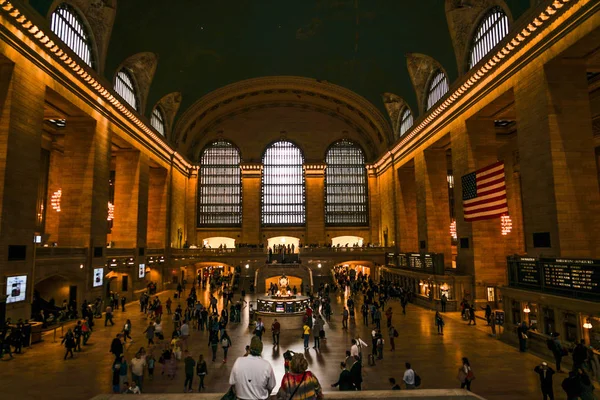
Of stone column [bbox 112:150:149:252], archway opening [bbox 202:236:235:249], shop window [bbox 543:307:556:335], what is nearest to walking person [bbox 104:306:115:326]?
stone column [bbox 112:150:149:252]

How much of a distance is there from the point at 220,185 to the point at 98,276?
921 inches

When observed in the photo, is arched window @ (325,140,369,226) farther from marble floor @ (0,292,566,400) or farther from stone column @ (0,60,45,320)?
stone column @ (0,60,45,320)

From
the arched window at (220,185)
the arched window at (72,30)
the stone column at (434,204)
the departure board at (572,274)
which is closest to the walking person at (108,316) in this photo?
the arched window at (72,30)

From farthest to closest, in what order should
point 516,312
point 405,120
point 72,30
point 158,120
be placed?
1. point 405,120
2. point 158,120
3. point 72,30
4. point 516,312

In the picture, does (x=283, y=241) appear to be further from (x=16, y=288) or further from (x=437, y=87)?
(x=16, y=288)

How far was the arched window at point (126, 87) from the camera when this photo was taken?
25500 mm

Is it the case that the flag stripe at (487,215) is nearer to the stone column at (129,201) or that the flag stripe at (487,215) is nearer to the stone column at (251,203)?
the stone column at (129,201)

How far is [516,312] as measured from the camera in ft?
47.5

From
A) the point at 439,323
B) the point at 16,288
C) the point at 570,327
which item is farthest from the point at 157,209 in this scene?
the point at 570,327

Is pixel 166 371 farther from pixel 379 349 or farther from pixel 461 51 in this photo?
pixel 461 51

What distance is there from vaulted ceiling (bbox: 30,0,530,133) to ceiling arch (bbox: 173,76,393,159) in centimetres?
156

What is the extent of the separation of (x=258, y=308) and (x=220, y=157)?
26835 mm

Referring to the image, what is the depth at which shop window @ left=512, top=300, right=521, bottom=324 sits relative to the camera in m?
14.3

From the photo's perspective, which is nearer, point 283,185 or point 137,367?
point 137,367
